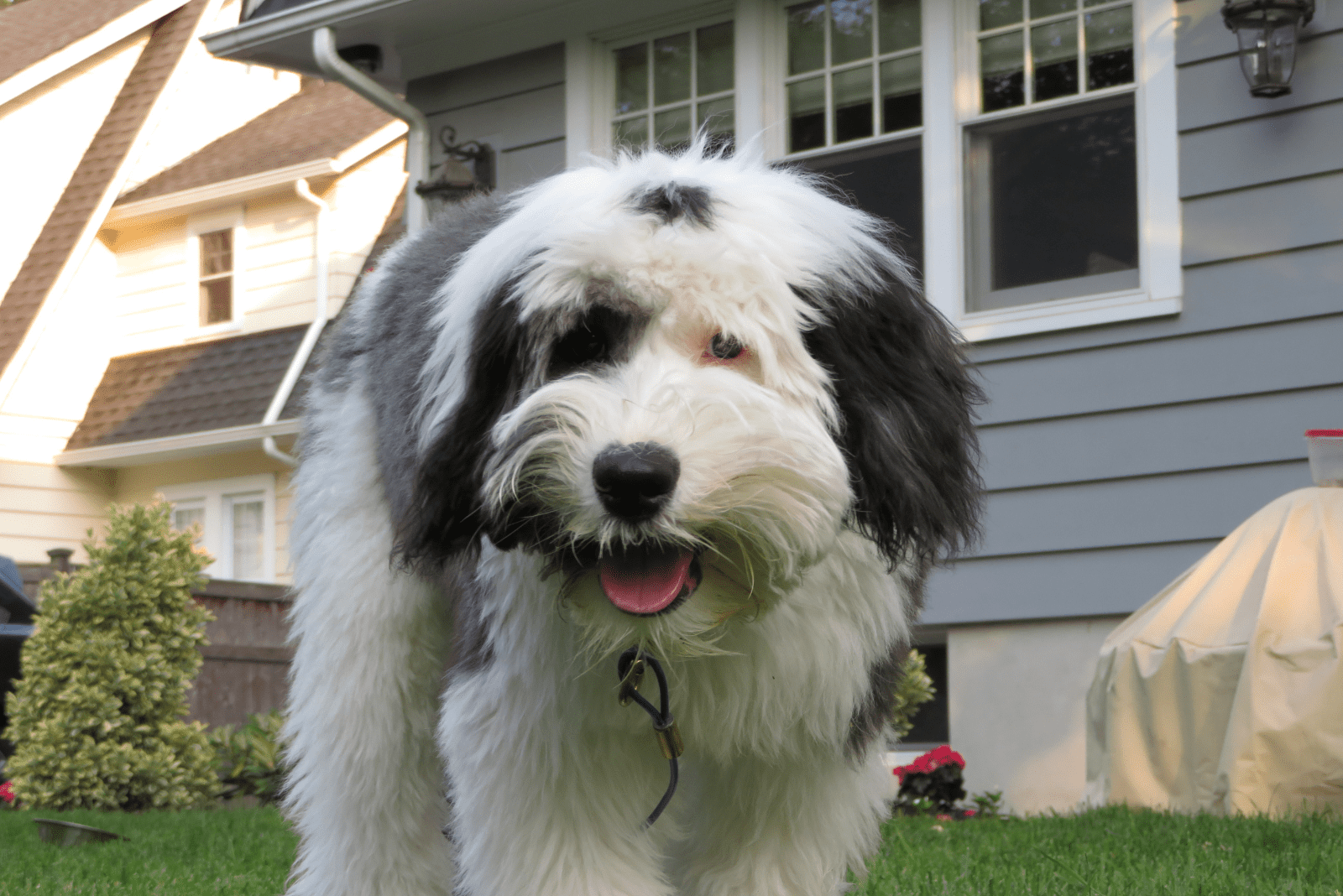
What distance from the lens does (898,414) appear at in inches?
93.3

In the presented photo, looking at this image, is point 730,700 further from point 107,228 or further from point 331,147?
point 107,228

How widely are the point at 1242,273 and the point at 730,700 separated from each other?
416cm

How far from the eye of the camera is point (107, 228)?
14281 millimetres

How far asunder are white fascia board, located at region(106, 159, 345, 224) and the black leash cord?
37.9ft

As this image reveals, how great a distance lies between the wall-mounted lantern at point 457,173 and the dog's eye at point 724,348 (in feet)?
17.8

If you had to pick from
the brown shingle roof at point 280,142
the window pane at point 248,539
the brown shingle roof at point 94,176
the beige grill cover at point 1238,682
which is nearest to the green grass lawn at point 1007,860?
the beige grill cover at point 1238,682

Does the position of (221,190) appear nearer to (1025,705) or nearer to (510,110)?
(510,110)

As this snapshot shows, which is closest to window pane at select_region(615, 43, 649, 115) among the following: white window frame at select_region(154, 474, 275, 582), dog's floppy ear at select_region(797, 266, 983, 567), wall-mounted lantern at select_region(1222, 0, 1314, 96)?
wall-mounted lantern at select_region(1222, 0, 1314, 96)

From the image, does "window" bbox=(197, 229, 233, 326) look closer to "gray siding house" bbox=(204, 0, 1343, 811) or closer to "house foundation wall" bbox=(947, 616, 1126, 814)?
"gray siding house" bbox=(204, 0, 1343, 811)

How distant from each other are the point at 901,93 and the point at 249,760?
4934 mm

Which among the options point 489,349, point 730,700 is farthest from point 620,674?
point 489,349

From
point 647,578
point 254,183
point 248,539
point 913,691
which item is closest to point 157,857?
point 913,691

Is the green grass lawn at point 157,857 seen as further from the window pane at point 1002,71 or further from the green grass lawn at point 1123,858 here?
the window pane at point 1002,71

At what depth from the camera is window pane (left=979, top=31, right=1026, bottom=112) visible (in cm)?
651
